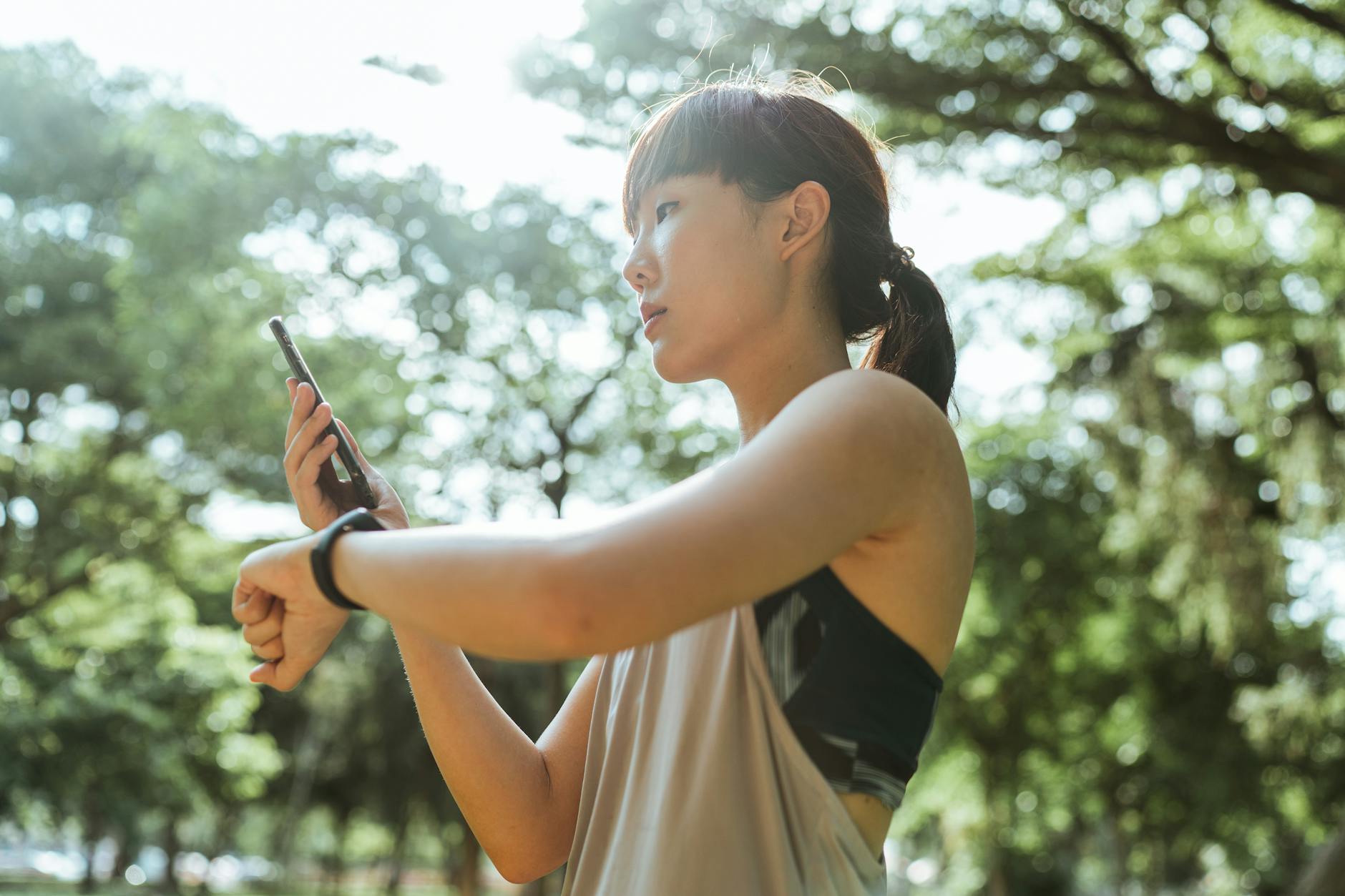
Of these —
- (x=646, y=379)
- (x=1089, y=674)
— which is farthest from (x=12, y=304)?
(x=1089, y=674)

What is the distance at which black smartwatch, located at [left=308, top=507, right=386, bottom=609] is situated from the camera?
1207 mm

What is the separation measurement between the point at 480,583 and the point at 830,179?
31.6 inches

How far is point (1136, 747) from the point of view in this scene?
945 inches

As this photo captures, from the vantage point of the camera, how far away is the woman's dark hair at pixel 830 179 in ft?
5.07

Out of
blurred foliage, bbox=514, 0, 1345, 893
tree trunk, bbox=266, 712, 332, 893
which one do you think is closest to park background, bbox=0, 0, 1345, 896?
blurred foliage, bbox=514, 0, 1345, 893

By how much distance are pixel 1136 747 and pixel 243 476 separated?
57.9 ft

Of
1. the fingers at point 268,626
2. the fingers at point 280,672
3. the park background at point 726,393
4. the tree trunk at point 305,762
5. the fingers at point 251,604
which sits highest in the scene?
the fingers at point 251,604

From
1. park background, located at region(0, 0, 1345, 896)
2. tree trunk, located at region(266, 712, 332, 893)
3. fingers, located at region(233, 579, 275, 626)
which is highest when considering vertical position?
fingers, located at region(233, 579, 275, 626)

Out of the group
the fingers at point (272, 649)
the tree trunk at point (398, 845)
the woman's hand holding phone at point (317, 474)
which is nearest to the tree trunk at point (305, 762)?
the tree trunk at point (398, 845)

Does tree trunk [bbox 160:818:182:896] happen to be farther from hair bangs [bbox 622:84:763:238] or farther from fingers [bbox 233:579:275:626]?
hair bangs [bbox 622:84:763:238]

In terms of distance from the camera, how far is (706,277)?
1.50 metres

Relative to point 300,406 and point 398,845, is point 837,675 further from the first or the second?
point 398,845

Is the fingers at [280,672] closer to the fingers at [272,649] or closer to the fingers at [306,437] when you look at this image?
the fingers at [272,649]

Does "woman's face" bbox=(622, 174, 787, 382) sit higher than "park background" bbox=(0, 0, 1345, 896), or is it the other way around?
"woman's face" bbox=(622, 174, 787, 382)
